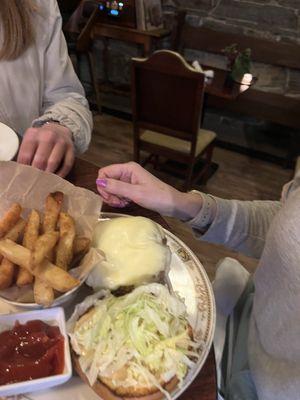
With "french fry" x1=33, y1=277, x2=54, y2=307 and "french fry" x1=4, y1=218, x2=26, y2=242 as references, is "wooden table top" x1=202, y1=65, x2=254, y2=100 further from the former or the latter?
"french fry" x1=33, y1=277, x2=54, y2=307

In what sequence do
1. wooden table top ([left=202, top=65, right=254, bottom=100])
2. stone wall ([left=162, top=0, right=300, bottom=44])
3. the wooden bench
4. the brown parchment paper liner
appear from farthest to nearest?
stone wall ([left=162, top=0, right=300, bottom=44])
the wooden bench
wooden table top ([left=202, top=65, right=254, bottom=100])
the brown parchment paper liner

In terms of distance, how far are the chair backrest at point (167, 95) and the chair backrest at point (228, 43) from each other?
1.57 meters

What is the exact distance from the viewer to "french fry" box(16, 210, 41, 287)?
81 centimetres

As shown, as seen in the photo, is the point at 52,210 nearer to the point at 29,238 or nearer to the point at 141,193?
the point at 29,238

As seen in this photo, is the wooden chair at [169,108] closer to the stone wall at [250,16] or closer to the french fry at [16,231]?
the stone wall at [250,16]

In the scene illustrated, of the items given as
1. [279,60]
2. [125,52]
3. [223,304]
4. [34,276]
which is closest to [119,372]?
[34,276]

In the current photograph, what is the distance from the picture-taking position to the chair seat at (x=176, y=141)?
3125 millimetres

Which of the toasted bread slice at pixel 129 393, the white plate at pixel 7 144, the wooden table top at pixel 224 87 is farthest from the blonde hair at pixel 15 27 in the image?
the wooden table top at pixel 224 87

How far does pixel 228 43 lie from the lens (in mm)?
4094

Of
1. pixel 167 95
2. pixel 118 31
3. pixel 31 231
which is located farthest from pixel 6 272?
pixel 118 31

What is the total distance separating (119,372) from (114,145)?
3389 mm

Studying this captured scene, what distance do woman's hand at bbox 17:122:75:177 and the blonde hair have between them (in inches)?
12.4

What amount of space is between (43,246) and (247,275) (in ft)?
2.47

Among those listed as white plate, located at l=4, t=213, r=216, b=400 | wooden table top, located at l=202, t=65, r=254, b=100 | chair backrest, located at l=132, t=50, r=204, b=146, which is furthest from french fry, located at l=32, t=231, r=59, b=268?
wooden table top, located at l=202, t=65, r=254, b=100
